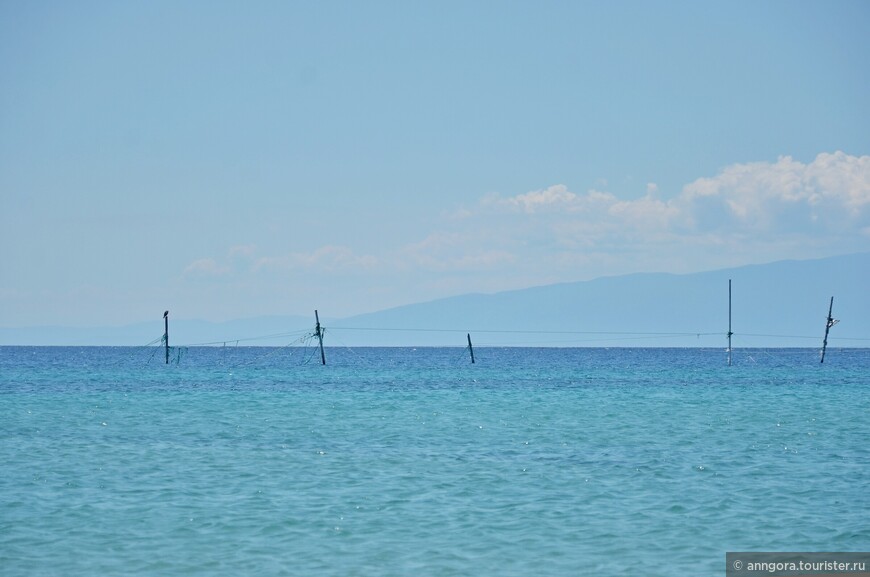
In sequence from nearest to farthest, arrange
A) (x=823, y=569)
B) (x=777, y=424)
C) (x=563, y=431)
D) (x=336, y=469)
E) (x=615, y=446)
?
(x=823, y=569) → (x=336, y=469) → (x=615, y=446) → (x=563, y=431) → (x=777, y=424)

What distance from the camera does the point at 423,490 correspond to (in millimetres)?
27734

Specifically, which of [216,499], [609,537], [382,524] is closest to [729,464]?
[609,537]

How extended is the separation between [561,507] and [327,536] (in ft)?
20.4

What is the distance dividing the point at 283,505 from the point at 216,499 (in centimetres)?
203

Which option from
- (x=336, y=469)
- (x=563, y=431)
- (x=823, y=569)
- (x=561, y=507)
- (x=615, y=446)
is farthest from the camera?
(x=563, y=431)

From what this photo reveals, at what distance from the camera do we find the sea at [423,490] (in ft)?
67.9

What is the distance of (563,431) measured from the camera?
146ft

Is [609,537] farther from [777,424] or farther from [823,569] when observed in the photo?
[777,424]

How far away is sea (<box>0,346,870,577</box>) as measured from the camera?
20.7 metres

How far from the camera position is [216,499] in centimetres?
2641

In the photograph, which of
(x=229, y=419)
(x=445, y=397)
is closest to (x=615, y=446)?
(x=229, y=419)

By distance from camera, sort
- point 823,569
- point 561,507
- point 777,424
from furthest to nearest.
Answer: point 777,424 → point 561,507 → point 823,569

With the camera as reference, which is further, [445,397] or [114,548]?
[445,397]

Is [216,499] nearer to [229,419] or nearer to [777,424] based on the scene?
[229,419]
